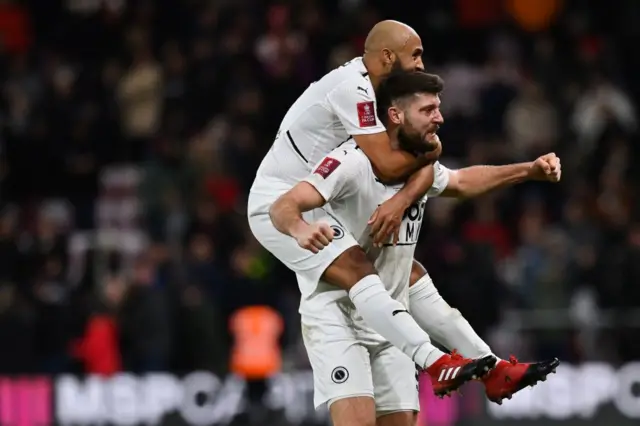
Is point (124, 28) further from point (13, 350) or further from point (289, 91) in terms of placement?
point (13, 350)

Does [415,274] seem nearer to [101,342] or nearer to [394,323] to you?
[394,323]

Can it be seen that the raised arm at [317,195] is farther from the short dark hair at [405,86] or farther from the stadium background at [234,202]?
the stadium background at [234,202]

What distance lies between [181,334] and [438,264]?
207 cm

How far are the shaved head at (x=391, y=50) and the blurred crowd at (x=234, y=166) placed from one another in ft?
17.3

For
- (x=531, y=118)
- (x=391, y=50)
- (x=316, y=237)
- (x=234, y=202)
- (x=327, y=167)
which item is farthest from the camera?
(x=531, y=118)

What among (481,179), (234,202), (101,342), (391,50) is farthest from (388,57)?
(234,202)

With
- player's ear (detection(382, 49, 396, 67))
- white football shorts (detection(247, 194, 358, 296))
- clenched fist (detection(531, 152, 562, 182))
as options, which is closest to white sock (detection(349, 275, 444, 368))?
white football shorts (detection(247, 194, 358, 296))

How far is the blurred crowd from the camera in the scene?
510 inches

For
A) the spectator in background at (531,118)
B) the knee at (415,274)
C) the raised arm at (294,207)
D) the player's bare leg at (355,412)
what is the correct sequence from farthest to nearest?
the spectator in background at (531,118) < the knee at (415,274) < the player's bare leg at (355,412) < the raised arm at (294,207)

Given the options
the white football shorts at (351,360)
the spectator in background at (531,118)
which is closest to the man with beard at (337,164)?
the white football shorts at (351,360)

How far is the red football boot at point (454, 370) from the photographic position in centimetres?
663

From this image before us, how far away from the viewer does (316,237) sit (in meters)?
6.62

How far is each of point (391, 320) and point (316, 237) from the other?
60 centimetres

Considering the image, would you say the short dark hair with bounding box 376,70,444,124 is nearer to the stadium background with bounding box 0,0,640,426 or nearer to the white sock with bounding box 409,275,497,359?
the white sock with bounding box 409,275,497,359
